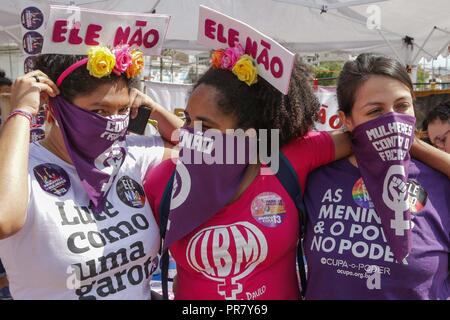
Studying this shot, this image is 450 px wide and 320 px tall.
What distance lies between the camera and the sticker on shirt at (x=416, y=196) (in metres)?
1.56

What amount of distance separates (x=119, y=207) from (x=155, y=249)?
21 centimetres

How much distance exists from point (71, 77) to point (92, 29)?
223mm

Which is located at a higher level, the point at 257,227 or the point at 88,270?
the point at 257,227

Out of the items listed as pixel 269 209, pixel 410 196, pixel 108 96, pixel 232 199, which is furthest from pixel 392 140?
pixel 108 96

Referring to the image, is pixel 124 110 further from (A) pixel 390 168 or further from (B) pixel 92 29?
(A) pixel 390 168

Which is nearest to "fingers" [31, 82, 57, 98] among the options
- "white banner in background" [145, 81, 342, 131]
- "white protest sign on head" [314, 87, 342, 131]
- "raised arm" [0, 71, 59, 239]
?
"raised arm" [0, 71, 59, 239]

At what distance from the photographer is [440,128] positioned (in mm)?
2799

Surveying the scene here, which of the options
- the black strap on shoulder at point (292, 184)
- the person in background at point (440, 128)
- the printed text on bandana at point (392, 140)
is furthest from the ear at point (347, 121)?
the person in background at point (440, 128)

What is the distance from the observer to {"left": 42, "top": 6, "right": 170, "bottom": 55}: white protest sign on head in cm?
171

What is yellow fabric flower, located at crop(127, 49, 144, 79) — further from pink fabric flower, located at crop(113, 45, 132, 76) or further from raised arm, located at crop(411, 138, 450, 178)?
raised arm, located at crop(411, 138, 450, 178)

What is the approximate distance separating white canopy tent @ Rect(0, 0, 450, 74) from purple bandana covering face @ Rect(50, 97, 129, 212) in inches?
151
